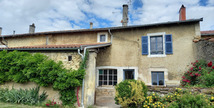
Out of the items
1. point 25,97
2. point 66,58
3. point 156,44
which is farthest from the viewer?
point 156,44

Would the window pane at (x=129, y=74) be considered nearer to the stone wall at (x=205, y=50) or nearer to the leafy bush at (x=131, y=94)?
the leafy bush at (x=131, y=94)

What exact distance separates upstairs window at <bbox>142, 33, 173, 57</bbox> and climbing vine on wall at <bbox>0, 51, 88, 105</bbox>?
4453 millimetres

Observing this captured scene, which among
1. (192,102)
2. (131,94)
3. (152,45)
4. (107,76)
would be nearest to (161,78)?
(152,45)

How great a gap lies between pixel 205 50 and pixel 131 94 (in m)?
5.56

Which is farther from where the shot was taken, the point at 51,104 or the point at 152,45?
the point at 152,45

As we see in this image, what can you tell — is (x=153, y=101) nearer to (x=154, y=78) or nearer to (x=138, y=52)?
(x=154, y=78)

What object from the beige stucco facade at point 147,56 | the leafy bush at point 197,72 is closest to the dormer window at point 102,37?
the beige stucco facade at point 147,56

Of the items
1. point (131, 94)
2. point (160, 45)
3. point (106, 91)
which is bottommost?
point (106, 91)

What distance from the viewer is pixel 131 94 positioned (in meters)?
5.32

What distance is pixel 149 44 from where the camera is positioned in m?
8.80

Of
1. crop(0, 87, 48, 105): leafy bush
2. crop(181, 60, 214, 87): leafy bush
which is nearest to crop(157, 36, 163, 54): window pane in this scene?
crop(181, 60, 214, 87): leafy bush

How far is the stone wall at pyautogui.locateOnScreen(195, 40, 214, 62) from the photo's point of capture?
291 inches

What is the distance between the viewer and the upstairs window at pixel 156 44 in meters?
8.37

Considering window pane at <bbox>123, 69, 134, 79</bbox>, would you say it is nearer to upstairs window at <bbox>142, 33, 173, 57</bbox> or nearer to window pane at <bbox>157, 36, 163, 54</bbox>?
upstairs window at <bbox>142, 33, 173, 57</bbox>
